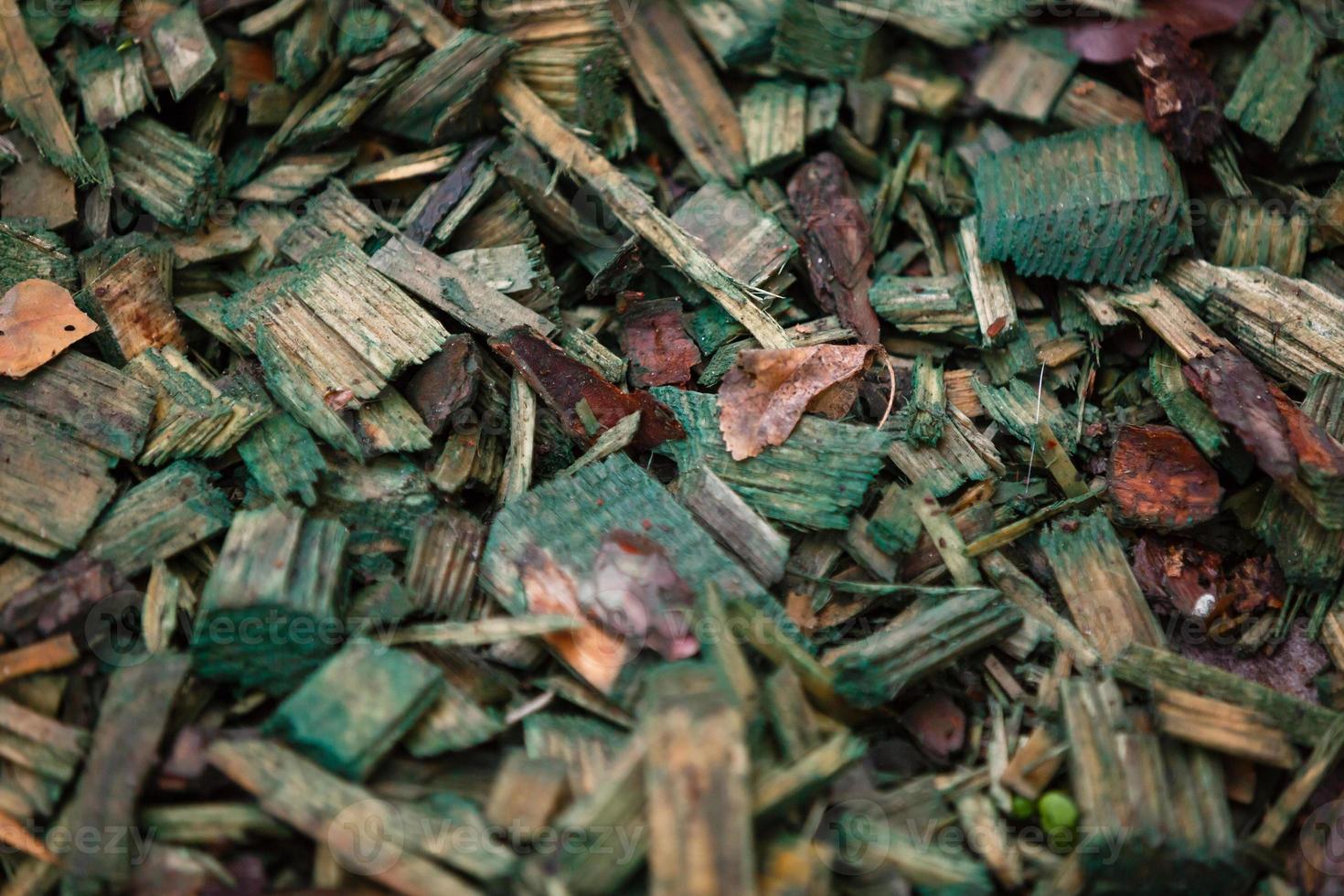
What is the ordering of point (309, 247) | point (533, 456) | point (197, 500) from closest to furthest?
point (197, 500) < point (533, 456) < point (309, 247)

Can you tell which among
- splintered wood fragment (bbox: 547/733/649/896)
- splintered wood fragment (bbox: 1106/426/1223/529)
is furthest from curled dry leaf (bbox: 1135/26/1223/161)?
splintered wood fragment (bbox: 547/733/649/896)

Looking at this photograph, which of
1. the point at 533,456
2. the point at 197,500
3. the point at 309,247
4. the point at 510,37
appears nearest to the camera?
the point at 197,500

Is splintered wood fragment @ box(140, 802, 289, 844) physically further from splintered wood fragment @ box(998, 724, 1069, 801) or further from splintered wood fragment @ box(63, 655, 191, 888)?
splintered wood fragment @ box(998, 724, 1069, 801)

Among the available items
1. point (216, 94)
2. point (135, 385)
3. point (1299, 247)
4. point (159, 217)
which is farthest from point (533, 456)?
point (1299, 247)

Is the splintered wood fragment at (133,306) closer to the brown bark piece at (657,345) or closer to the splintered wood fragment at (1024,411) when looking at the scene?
the brown bark piece at (657,345)

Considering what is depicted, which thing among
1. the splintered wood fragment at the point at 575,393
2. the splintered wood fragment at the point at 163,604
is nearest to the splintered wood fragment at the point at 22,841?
the splintered wood fragment at the point at 163,604

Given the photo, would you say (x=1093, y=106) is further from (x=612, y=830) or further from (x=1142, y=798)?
(x=612, y=830)

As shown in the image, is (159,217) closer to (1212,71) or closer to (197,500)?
(197,500)
